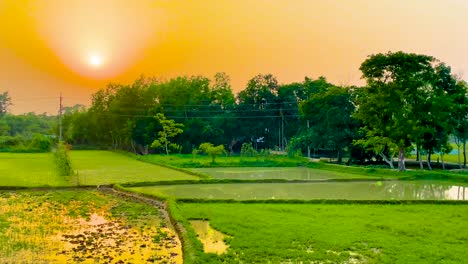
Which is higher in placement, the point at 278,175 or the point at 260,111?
the point at 260,111

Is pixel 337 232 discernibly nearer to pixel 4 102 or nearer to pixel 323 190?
pixel 323 190

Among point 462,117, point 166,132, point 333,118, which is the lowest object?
point 166,132

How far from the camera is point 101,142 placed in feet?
236

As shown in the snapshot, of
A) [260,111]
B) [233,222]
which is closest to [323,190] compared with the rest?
[233,222]

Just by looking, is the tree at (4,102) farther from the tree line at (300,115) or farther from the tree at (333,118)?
the tree at (333,118)

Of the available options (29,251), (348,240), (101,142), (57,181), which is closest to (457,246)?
(348,240)

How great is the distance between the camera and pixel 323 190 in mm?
21219

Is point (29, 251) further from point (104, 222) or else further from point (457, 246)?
point (457, 246)

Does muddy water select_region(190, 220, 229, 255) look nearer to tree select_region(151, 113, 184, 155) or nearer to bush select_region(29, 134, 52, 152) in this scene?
tree select_region(151, 113, 184, 155)

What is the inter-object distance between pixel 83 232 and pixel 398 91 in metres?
22.8

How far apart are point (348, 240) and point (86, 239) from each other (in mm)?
6745

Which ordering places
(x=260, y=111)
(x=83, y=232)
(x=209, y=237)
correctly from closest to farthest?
(x=209, y=237) → (x=83, y=232) → (x=260, y=111)

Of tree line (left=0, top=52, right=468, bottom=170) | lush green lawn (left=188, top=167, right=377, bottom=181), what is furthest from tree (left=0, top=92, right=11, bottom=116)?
lush green lawn (left=188, top=167, right=377, bottom=181)

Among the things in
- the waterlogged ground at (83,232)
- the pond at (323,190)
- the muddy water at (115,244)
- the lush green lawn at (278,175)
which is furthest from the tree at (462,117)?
the muddy water at (115,244)
